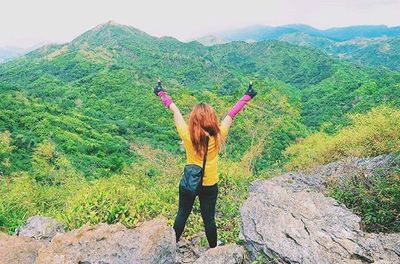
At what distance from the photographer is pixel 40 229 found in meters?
5.82

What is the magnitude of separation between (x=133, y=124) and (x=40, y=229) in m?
56.8

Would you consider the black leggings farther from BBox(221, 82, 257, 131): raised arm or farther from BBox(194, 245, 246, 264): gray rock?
BBox(221, 82, 257, 131): raised arm

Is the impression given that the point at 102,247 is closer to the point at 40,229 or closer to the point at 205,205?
Answer: the point at 205,205

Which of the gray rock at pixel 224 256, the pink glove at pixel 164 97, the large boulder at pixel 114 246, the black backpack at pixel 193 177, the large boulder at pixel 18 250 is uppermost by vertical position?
the pink glove at pixel 164 97

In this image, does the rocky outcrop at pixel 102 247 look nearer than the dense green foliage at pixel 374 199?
Yes

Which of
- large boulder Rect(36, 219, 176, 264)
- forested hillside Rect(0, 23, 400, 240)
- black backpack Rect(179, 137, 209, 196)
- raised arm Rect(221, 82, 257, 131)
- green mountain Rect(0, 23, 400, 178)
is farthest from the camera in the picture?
green mountain Rect(0, 23, 400, 178)

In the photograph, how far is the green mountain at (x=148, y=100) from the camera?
35.1 m

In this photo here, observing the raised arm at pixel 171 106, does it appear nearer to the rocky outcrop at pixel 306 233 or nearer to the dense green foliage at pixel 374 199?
the rocky outcrop at pixel 306 233

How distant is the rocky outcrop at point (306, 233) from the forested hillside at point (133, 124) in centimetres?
103

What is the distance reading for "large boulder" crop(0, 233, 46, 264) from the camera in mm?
4676

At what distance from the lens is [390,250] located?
4586 mm

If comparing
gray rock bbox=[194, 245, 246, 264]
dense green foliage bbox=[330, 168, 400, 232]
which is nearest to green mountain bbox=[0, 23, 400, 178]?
dense green foliage bbox=[330, 168, 400, 232]

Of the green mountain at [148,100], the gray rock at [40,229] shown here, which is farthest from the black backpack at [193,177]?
the green mountain at [148,100]

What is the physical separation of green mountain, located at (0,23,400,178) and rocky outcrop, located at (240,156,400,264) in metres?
22.6
